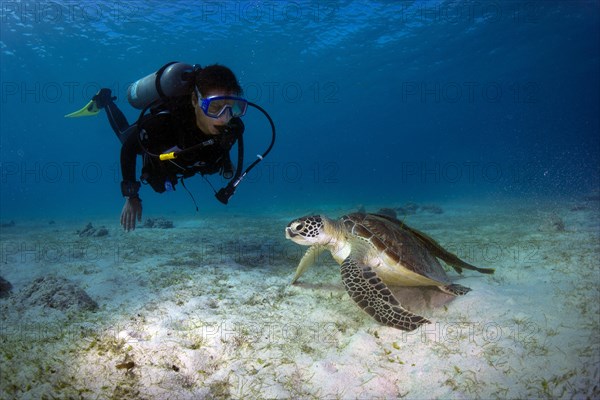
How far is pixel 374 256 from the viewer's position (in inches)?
155

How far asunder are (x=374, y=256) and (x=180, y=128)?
A: 356 centimetres

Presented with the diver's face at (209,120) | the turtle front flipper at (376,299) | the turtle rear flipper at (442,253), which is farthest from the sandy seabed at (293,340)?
the diver's face at (209,120)

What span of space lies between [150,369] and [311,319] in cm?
179

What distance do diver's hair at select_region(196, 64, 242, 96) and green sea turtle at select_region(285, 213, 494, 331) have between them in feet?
7.24

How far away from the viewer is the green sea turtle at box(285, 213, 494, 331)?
3.38 meters

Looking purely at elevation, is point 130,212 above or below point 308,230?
above

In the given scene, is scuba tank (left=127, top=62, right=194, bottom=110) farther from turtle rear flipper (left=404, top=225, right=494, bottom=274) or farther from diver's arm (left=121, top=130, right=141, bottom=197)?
turtle rear flipper (left=404, top=225, right=494, bottom=274)

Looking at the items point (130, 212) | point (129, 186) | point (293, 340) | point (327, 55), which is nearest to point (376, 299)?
point (293, 340)

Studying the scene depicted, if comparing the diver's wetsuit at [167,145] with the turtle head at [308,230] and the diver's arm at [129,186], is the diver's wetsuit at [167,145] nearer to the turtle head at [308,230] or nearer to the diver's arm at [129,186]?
the diver's arm at [129,186]

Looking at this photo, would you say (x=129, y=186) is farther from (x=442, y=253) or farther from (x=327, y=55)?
(x=327, y=55)

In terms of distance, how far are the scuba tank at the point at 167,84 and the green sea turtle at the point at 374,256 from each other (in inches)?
114

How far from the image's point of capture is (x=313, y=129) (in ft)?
304

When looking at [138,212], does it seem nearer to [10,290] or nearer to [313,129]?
[10,290]

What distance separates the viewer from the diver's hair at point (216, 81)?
4.20 meters
